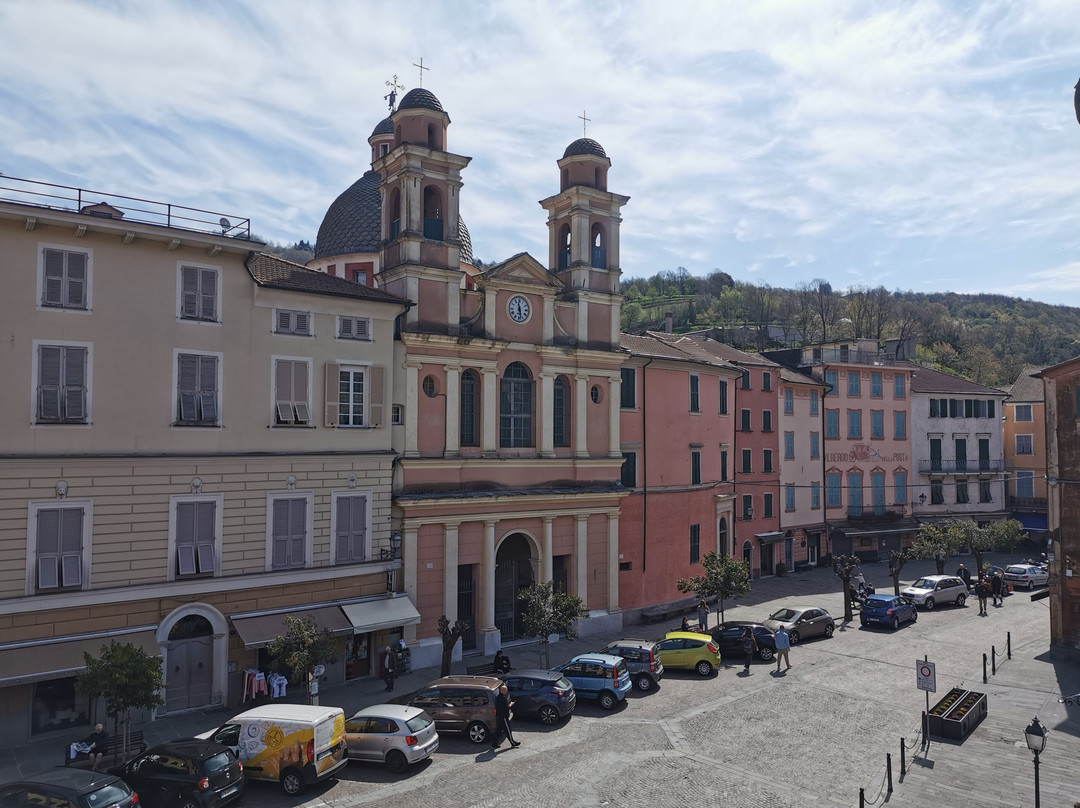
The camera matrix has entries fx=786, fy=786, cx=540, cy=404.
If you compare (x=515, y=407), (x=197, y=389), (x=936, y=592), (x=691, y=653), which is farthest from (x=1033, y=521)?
(x=197, y=389)

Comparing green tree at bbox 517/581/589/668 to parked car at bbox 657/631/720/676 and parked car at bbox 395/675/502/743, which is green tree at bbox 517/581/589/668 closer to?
parked car at bbox 657/631/720/676

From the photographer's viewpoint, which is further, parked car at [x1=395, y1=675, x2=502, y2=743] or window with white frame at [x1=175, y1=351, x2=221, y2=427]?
window with white frame at [x1=175, y1=351, x2=221, y2=427]

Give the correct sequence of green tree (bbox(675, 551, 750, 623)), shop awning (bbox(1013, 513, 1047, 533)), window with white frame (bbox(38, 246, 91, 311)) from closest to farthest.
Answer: window with white frame (bbox(38, 246, 91, 311)), green tree (bbox(675, 551, 750, 623)), shop awning (bbox(1013, 513, 1047, 533))

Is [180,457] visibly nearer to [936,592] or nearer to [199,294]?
[199,294]

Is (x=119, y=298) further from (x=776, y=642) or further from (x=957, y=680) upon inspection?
(x=957, y=680)

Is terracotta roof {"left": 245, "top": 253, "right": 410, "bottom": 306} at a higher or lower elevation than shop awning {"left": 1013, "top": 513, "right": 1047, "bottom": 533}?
higher

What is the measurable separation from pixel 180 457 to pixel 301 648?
23.7 feet

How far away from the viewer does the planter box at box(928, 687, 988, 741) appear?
22.2 metres

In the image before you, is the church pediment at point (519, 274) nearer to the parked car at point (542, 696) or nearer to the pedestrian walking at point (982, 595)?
the parked car at point (542, 696)

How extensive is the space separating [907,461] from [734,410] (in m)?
20.0

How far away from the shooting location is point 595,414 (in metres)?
38.1

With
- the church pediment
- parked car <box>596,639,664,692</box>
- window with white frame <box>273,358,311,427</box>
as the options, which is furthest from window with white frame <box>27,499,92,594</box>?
the church pediment

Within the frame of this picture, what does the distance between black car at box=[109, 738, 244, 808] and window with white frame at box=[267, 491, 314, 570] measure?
30.3ft

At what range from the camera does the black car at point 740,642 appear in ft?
104
